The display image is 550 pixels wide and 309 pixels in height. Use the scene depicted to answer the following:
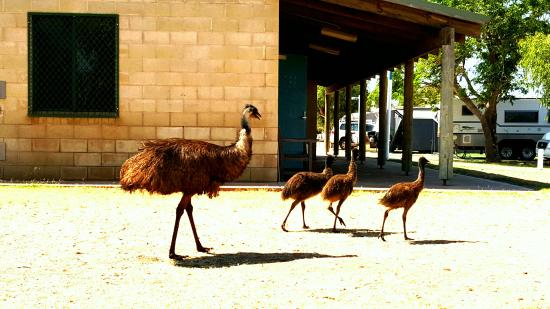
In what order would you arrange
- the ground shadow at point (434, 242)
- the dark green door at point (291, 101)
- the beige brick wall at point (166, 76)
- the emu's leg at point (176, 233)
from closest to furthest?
the emu's leg at point (176, 233) < the ground shadow at point (434, 242) < the beige brick wall at point (166, 76) < the dark green door at point (291, 101)

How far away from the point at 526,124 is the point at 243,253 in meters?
30.4

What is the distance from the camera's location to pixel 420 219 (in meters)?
10.5

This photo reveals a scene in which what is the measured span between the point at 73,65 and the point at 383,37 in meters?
8.23

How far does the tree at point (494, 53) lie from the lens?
31.2 metres

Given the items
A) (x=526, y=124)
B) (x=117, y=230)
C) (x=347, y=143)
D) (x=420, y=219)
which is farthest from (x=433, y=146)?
(x=117, y=230)

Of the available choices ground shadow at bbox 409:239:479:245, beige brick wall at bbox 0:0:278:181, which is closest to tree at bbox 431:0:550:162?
beige brick wall at bbox 0:0:278:181

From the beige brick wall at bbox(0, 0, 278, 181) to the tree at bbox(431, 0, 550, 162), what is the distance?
19.5m

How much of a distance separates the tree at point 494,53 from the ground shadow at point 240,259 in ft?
85.4

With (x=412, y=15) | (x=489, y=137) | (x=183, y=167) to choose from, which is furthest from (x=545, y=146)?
(x=183, y=167)

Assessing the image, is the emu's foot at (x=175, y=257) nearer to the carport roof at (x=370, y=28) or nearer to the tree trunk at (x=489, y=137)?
the carport roof at (x=370, y=28)

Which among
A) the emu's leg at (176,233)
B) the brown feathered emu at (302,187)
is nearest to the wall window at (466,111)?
the brown feathered emu at (302,187)

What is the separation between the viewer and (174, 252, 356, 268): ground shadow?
274 inches

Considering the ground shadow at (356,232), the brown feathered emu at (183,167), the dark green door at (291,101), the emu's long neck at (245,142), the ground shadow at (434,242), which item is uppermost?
the dark green door at (291,101)

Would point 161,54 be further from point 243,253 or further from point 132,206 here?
point 243,253
